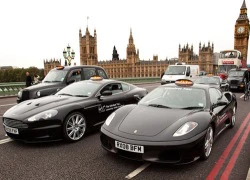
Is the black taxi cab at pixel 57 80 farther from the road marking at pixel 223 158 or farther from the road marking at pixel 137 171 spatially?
the road marking at pixel 223 158

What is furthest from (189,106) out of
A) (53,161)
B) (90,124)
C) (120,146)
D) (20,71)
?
(20,71)

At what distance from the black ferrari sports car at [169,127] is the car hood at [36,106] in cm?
150

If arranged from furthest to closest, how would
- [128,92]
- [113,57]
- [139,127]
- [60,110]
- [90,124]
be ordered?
[113,57], [128,92], [90,124], [60,110], [139,127]

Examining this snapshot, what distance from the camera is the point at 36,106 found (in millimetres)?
4969

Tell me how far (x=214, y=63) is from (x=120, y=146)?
393ft

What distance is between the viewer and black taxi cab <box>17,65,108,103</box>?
26.5 ft

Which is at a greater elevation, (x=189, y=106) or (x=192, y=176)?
(x=189, y=106)

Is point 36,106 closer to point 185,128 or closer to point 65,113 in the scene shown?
point 65,113

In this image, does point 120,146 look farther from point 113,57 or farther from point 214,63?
point 113,57

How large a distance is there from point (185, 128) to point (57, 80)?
6.46m

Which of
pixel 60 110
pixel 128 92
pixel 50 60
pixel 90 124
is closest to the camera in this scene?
pixel 60 110

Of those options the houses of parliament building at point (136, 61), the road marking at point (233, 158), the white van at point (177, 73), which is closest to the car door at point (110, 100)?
the road marking at point (233, 158)

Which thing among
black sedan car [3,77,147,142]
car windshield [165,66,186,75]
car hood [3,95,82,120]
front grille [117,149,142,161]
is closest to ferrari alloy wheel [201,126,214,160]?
front grille [117,149,142,161]

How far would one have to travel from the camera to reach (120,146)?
3625mm
